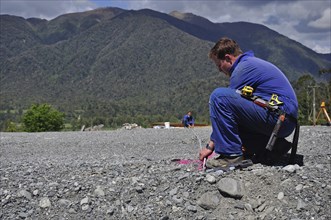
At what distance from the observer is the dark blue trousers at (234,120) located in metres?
5.09

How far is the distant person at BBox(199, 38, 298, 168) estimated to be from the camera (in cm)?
512

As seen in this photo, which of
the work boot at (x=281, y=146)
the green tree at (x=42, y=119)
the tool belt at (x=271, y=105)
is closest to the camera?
the tool belt at (x=271, y=105)

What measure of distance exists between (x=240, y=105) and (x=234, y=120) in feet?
0.75

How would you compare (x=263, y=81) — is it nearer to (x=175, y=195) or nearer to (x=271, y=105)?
(x=271, y=105)

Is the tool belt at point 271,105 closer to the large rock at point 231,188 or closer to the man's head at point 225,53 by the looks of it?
the man's head at point 225,53

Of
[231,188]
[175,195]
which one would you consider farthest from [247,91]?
[175,195]

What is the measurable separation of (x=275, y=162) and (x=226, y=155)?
899 mm

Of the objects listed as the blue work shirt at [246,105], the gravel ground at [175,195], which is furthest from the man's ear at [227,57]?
the gravel ground at [175,195]

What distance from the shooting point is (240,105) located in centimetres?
507

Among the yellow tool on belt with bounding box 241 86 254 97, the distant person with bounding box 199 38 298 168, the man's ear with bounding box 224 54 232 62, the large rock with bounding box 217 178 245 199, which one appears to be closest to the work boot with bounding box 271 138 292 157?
the distant person with bounding box 199 38 298 168

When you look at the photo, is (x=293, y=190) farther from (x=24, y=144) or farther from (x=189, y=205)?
(x=24, y=144)

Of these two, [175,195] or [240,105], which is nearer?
[175,195]

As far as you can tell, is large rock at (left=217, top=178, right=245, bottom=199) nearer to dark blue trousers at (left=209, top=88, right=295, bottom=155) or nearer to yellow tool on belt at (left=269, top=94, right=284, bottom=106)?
dark blue trousers at (left=209, top=88, right=295, bottom=155)

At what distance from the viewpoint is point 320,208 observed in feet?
14.8
